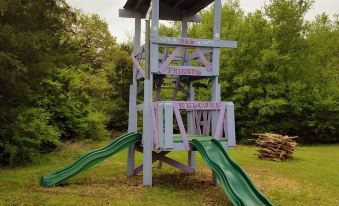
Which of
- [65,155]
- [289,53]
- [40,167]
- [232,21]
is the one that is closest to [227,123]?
[40,167]

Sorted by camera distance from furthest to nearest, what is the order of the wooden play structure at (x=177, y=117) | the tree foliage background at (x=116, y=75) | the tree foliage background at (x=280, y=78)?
the tree foliage background at (x=280, y=78), the tree foliage background at (x=116, y=75), the wooden play structure at (x=177, y=117)

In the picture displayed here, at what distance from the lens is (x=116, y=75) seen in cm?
3756

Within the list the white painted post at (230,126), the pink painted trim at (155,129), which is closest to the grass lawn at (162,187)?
the pink painted trim at (155,129)

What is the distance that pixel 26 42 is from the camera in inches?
372

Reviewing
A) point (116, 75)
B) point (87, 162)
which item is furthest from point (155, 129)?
point (116, 75)

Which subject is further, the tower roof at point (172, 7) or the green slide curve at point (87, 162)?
the tower roof at point (172, 7)

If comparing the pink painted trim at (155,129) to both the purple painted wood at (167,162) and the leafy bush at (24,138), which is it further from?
the leafy bush at (24,138)

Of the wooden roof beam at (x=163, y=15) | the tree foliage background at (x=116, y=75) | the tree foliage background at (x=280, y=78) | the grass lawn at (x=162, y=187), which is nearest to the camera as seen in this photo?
the grass lawn at (x=162, y=187)

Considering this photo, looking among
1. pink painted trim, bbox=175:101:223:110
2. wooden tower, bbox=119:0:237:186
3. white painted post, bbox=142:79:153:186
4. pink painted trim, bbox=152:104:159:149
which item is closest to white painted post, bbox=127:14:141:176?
wooden tower, bbox=119:0:237:186

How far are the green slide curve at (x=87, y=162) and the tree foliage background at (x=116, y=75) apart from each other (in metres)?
2.05

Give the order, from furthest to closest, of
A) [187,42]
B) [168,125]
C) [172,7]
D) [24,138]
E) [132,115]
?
[24,138]
[172,7]
[132,115]
[187,42]
[168,125]

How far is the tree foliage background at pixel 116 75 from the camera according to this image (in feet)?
34.2

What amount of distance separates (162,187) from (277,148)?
8634 millimetres

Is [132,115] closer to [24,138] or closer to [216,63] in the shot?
[216,63]
